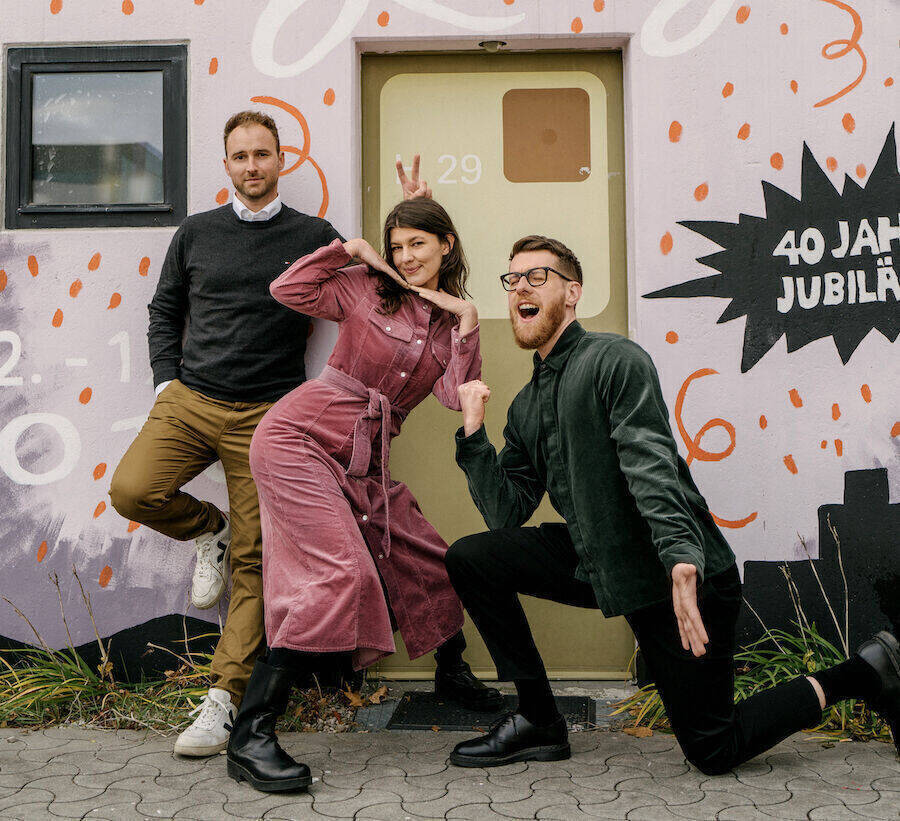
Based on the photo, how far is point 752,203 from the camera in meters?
4.09

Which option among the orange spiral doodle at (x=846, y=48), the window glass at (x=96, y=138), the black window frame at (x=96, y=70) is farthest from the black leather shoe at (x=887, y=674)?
the window glass at (x=96, y=138)

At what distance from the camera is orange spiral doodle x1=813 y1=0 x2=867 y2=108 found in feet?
13.4

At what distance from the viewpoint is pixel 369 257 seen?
3.46 m

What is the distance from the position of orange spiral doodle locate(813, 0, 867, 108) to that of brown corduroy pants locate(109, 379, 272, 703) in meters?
2.94

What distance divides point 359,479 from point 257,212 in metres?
1.28

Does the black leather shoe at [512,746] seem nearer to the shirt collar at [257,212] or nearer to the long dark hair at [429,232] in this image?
the long dark hair at [429,232]

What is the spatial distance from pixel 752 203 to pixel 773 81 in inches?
22.3

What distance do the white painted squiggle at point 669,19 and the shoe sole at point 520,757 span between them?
3.04 meters

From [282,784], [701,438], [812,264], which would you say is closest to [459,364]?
[701,438]

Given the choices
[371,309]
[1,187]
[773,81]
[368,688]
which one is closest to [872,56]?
[773,81]

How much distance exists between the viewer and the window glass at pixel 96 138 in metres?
4.27

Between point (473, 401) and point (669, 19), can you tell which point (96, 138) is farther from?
point (669, 19)

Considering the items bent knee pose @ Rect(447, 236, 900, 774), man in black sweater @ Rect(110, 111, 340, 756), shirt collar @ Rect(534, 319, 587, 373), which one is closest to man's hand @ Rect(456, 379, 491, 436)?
bent knee pose @ Rect(447, 236, 900, 774)

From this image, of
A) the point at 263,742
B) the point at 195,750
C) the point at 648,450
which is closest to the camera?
the point at 648,450
